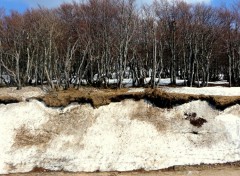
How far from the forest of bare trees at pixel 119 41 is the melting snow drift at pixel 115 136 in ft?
27.5

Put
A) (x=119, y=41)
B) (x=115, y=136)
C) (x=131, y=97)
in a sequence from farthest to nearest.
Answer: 1. (x=119, y=41)
2. (x=131, y=97)
3. (x=115, y=136)

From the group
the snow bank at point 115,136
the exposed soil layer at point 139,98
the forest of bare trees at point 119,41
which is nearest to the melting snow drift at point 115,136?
the snow bank at point 115,136

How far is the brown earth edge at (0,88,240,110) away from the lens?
24.6 m

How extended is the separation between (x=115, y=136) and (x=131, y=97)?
403 cm

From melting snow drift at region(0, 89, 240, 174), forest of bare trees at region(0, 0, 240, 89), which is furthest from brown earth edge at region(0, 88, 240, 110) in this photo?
forest of bare trees at region(0, 0, 240, 89)

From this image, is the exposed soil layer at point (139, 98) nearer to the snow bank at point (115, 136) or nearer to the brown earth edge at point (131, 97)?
the brown earth edge at point (131, 97)

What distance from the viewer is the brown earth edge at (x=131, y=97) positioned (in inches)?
970

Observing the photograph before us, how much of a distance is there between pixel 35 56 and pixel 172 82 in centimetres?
1289

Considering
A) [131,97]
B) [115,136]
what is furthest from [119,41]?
[115,136]

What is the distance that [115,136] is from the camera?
2280cm

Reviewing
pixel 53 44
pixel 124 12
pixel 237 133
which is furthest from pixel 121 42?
pixel 237 133

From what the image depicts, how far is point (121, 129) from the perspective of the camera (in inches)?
921

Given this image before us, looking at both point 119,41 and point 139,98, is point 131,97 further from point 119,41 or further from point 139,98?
point 119,41

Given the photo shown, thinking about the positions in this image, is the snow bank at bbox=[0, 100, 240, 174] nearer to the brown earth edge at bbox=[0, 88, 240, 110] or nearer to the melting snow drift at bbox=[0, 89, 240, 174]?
the melting snow drift at bbox=[0, 89, 240, 174]
